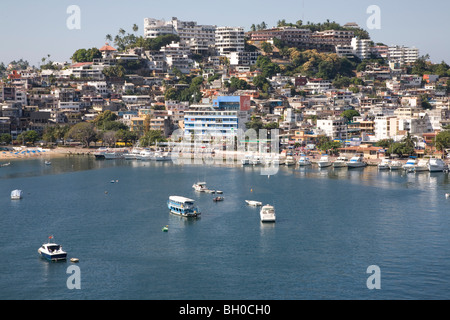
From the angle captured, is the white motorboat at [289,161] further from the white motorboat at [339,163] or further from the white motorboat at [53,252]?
the white motorboat at [53,252]

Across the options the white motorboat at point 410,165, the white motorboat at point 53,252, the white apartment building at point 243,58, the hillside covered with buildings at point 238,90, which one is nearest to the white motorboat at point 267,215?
the white motorboat at point 53,252

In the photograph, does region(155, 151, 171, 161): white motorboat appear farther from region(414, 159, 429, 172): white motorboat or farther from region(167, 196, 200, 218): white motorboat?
region(167, 196, 200, 218): white motorboat

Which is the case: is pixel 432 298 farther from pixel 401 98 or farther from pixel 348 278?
pixel 401 98

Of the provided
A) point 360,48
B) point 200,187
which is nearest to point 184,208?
point 200,187

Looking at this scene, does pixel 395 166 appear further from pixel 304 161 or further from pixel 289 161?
pixel 289 161

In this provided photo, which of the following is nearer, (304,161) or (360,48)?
(304,161)
